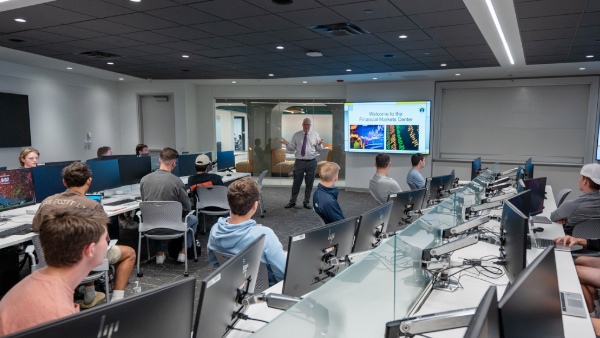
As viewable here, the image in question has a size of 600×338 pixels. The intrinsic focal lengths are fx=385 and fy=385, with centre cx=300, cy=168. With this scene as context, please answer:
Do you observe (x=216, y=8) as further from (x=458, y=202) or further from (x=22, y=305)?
(x=22, y=305)

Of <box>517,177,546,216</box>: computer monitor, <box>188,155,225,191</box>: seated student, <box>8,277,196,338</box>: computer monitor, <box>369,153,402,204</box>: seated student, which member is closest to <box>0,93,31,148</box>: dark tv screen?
<box>188,155,225,191</box>: seated student

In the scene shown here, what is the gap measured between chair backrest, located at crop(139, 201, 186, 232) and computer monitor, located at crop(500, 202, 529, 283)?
303 cm

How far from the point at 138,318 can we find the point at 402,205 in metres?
2.44

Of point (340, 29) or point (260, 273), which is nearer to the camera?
point (260, 273)

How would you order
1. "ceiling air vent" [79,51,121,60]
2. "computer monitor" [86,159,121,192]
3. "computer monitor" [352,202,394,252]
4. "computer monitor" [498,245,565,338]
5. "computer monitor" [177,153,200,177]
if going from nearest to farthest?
"computer monitor" [498,245,565,338]
"computer monitor" [352,202,394,252]
"computer monitor" [86,159,121,192]
"ceiling air vent" [79,51,121,60]
"computer monitor" [177,153,200,177]

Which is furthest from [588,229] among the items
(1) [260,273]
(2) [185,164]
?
(2) [185,164]

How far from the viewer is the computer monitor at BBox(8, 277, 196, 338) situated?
2.70ft

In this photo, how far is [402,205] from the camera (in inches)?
121

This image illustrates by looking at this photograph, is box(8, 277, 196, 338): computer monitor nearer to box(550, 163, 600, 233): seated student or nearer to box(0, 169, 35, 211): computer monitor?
box(550, 163, 600, 233): seated student

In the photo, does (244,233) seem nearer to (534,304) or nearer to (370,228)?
(370,228)

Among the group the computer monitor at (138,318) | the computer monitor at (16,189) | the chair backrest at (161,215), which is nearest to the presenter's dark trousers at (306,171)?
the chair backrest at (161,215)

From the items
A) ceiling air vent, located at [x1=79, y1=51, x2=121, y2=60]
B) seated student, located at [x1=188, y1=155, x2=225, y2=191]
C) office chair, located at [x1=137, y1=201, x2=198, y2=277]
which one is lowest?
office chair, located at [x1=137, y1=201, x2=198, y2=277]

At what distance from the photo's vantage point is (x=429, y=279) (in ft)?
7.06

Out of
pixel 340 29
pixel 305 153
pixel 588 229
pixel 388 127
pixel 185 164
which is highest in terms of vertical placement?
pixel 340 29
